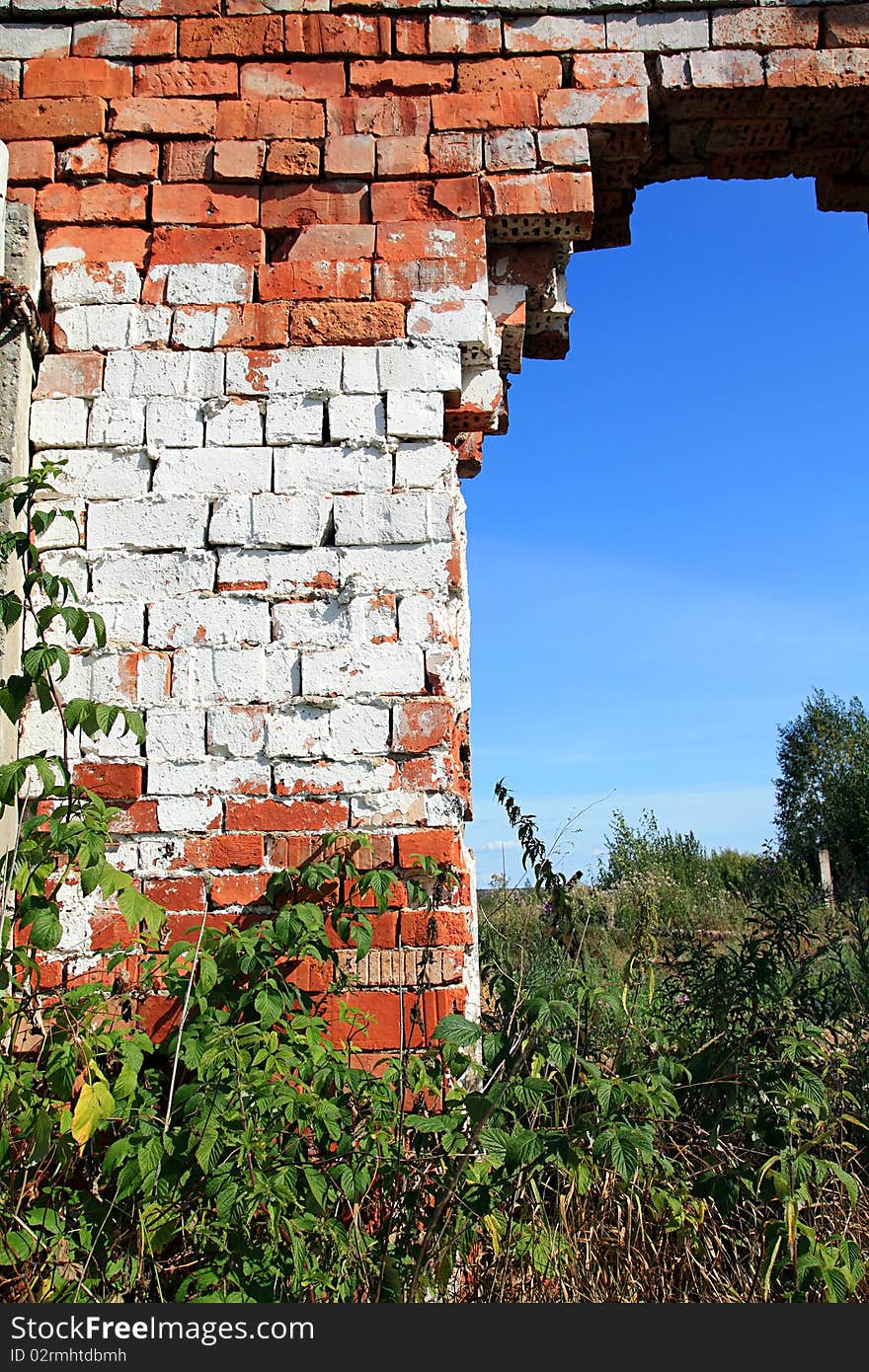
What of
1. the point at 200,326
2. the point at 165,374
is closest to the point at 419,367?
the point at 200,326

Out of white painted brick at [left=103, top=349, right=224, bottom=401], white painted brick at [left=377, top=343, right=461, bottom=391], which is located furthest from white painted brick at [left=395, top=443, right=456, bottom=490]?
white painted brick at [left=103, top=349, right=224, bottom=401]

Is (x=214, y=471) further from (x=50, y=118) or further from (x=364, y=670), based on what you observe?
(x=50, y=118)

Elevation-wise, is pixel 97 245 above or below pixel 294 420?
above

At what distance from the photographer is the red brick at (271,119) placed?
12.8 ft

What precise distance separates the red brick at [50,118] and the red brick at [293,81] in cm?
58

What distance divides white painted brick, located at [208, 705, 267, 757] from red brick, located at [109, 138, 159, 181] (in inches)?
82.4

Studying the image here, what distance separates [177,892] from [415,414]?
1872 mm

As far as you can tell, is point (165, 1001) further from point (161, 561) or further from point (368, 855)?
point (161, 561)

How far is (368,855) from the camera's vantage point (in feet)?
11.4

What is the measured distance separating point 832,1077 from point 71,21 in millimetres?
4959

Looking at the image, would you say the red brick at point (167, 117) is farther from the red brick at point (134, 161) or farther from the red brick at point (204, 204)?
the red brick at point (204, 204)

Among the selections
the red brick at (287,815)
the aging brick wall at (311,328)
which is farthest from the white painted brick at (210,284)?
the red brick at (287,815)

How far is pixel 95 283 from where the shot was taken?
383 cm

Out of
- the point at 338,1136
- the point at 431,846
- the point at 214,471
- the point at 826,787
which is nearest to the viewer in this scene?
the point at 338,1136
